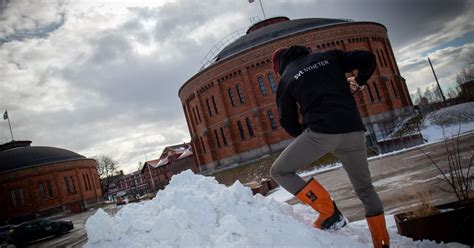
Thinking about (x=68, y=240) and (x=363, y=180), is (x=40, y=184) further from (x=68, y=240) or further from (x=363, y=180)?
(x=363, y=180)

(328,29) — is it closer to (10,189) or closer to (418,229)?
(418,229)

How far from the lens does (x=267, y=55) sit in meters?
28.1

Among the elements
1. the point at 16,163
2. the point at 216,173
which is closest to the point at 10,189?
the point at 16,163

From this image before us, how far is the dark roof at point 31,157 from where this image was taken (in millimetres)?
39062

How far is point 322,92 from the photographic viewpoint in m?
2.58

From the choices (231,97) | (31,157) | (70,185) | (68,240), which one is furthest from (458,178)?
(31,157)

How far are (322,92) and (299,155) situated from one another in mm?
615

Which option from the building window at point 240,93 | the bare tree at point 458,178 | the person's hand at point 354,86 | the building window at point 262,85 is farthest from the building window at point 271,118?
the person's hand at point 354,86

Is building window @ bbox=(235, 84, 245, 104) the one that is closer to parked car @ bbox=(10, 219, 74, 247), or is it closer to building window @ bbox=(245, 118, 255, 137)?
building window @ bbox=(245, 118, 255, 137)

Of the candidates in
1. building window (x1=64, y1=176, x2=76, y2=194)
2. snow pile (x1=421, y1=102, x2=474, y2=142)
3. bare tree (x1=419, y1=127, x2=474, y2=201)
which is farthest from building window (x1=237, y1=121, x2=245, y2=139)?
building window (x1=64, y1=176, x2=76, y2=194)

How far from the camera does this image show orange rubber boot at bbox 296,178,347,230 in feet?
9.43

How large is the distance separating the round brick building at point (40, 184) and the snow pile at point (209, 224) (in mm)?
41367

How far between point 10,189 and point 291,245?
4614 centimetres

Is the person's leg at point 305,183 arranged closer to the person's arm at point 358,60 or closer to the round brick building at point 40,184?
the person's arm at point 358,60
